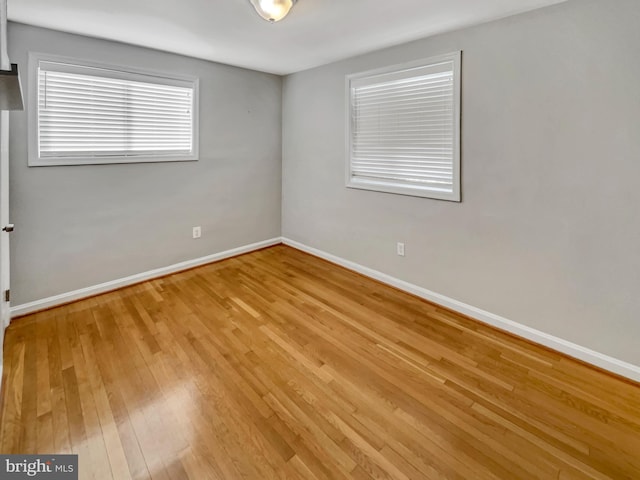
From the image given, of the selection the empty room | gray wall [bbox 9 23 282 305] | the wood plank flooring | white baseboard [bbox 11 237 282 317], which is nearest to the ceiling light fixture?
the empty room

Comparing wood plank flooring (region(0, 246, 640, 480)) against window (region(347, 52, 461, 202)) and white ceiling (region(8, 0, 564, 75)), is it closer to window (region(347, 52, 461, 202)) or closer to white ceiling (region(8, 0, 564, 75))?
window (region(347, 52, 461, 202))

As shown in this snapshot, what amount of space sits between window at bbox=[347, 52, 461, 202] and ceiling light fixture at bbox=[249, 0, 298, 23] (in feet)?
4.37

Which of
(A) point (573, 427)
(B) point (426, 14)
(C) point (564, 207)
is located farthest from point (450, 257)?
(B) point (426, 14)

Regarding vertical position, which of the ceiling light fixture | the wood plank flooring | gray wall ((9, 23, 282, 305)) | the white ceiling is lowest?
the wood plank flooring

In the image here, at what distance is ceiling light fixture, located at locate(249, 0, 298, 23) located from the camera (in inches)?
79.6

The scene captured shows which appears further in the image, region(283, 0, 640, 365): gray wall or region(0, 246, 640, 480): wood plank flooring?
region(283, 0, 640, 365): gray wall

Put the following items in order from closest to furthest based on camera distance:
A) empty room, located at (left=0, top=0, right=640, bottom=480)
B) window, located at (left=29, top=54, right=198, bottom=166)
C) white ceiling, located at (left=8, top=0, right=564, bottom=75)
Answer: empty room, located at (left=0, top=0, right=640, bottom=480)
white ceiling, located at (left=8, top=0, right=564, bottom=75)
window, located at (left=29, top=54, right=198, bottom=166)

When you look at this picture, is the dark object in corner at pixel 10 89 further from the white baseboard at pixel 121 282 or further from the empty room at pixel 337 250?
the white baseboard at pixel 121 282

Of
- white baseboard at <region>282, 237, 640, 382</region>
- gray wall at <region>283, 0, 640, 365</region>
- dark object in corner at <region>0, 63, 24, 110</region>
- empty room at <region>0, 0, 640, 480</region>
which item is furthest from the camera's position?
white baseboard at <region>282, 237, 640, 382</region>

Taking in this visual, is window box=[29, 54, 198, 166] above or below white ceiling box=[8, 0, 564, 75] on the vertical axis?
below

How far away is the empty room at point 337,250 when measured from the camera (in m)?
1.62

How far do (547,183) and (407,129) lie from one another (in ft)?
4.22

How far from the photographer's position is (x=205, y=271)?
12.4ft

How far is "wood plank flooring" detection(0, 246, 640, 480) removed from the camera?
1489 millimetres
